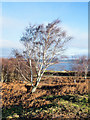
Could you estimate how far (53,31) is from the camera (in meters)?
6.16

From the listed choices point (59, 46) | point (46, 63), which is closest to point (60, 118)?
point (46, 63)

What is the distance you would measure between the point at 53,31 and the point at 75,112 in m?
4.36

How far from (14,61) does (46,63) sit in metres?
2.49

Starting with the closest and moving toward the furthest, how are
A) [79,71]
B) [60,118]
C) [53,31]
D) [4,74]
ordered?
[60,118], [53,31], [4,74], [79,71]

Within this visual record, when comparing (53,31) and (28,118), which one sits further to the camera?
(53,31)

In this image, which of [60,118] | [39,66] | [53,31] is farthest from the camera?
[39,66]

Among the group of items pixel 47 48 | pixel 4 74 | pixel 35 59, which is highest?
pixel 47 48

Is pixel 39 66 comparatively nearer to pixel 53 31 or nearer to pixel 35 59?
pixel 35 59

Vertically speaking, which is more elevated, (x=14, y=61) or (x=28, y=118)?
(x=14, y=61)

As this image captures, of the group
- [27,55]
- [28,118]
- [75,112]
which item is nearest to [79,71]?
[27,55]

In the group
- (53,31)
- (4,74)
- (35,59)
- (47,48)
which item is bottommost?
(4,74)

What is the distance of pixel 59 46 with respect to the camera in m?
6.30

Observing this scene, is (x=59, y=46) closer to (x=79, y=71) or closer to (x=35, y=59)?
(x=35, y=59)

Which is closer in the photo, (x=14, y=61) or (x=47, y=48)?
(x=47, y=48)
